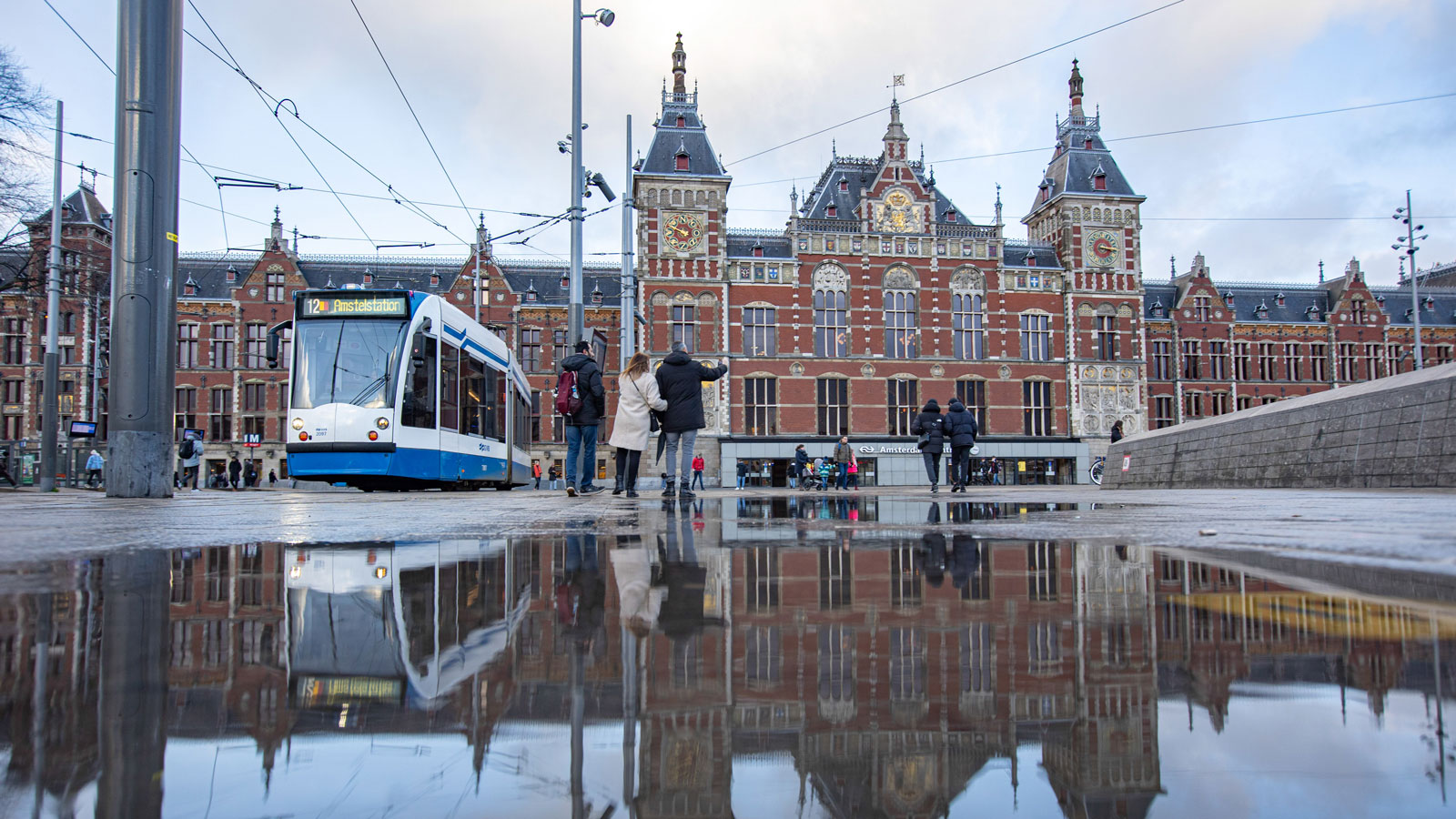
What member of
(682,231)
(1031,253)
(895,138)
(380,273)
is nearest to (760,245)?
(682,231)

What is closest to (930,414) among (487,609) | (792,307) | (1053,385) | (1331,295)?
(487,609)

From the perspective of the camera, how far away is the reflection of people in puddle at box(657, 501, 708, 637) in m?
1.56

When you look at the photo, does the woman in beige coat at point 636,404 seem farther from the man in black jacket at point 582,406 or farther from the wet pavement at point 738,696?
the wet pavement at point 738,696

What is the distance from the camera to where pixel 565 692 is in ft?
3.64

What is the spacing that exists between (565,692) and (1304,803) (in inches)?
30.9

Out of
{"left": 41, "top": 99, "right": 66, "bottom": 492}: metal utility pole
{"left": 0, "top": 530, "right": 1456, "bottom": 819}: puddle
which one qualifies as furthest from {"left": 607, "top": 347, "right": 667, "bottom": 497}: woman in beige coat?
{"left": 41, "top": 99, "right": 66, "bottom": 492}: metal utility pole

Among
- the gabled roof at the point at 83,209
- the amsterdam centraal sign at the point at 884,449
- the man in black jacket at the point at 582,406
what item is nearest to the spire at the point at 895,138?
the amsterdam centraal sign at the point at 884,449

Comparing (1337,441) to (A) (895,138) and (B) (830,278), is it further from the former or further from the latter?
(A) (895,138)

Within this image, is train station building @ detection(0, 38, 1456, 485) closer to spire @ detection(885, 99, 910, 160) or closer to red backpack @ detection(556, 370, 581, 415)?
spire @ detection(885, 99, 910, 160)

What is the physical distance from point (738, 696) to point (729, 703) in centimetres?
2

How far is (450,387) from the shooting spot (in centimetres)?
1253

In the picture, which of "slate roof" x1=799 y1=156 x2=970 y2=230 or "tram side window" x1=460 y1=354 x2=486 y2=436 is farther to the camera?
"slate roof" x1=799 y1=156 x2=970 y2=230

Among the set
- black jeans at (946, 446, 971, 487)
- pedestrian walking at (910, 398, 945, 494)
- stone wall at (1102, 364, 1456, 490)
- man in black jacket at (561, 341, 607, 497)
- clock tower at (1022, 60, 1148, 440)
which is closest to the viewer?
stone wall at (1102, 364, 1456, 490)

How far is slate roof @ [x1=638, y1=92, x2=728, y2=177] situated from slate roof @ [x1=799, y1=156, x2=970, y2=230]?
5786 mm
